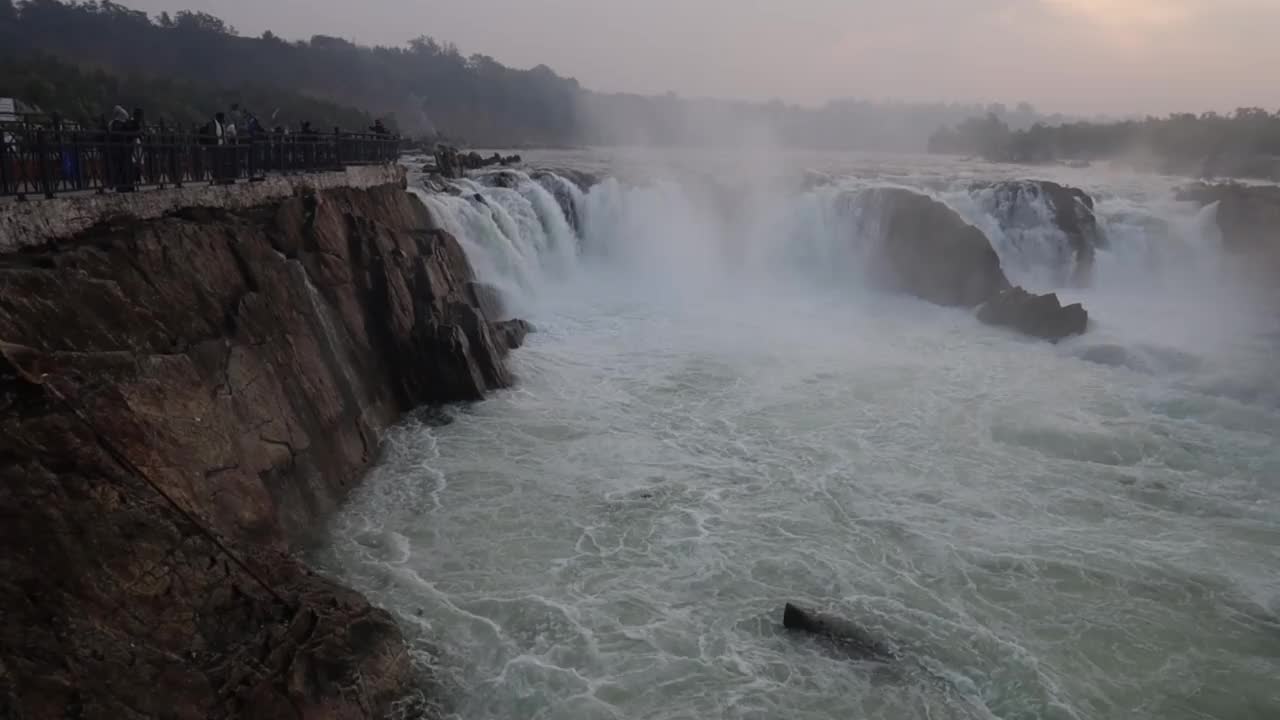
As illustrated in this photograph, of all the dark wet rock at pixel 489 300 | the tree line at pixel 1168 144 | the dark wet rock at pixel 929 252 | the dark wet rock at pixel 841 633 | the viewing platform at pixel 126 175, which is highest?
the tree line at pixel 1168 144

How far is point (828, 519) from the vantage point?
1012 cm

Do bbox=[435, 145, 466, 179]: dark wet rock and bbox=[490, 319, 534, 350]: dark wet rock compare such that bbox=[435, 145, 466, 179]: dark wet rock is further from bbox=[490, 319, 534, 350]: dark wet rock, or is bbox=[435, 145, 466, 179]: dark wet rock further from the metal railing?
the metal railing

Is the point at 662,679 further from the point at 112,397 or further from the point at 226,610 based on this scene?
the point at 112,397

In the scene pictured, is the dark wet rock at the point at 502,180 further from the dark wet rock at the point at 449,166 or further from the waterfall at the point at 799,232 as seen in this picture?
the dark wet rock at the point at 449,166

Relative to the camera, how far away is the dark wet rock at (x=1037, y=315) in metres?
21.0

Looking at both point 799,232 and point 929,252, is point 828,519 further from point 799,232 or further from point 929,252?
point 799,232

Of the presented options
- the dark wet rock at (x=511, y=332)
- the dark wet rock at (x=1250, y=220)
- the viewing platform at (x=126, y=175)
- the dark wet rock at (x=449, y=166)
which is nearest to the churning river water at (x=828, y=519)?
the dark wet rock at (x=511, y=332)

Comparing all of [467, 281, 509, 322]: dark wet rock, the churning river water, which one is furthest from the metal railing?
the churning river water

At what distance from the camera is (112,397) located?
655 cm

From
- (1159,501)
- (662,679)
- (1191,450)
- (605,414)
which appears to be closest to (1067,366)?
(1191,450)

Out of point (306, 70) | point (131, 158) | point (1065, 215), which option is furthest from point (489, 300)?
point (306, 70)

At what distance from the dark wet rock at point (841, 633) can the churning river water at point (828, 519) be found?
185 mm

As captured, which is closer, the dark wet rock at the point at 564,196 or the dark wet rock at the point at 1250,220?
the dark wet rock at the point at 564,196

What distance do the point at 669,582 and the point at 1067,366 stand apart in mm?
13770
